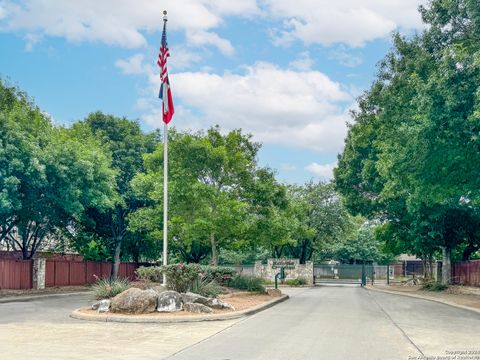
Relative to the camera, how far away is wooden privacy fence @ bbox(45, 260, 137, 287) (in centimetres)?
3631

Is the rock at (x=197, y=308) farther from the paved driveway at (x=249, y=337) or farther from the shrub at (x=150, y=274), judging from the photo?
the shrub at (x=150, y=274)

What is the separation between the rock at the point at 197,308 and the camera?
59.5 feet

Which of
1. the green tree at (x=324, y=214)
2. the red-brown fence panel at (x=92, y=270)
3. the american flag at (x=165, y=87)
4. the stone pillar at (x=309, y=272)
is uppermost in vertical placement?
the american flag at (x=165, y=87)

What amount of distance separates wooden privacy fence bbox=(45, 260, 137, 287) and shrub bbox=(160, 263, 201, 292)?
15796mm

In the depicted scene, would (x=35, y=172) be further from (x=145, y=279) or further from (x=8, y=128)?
(x=145, y=279)

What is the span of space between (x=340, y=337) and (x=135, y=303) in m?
7.08

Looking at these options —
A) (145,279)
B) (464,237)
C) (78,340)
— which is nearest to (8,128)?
(145,279)

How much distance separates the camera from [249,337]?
43.3 ft

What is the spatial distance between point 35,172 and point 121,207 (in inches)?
618

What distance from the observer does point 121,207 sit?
42.5 m

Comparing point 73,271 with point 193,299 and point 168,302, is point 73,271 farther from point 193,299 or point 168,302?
point 168,302

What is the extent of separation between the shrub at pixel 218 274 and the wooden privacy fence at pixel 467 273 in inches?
632

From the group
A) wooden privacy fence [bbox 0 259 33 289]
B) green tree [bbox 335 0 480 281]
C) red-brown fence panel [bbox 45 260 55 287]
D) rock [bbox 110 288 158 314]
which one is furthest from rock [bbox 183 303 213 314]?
red-brown fence panel [bbox 45 260 55 287]

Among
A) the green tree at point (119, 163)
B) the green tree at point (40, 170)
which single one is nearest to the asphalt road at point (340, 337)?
the green tree at point (40, 170)
